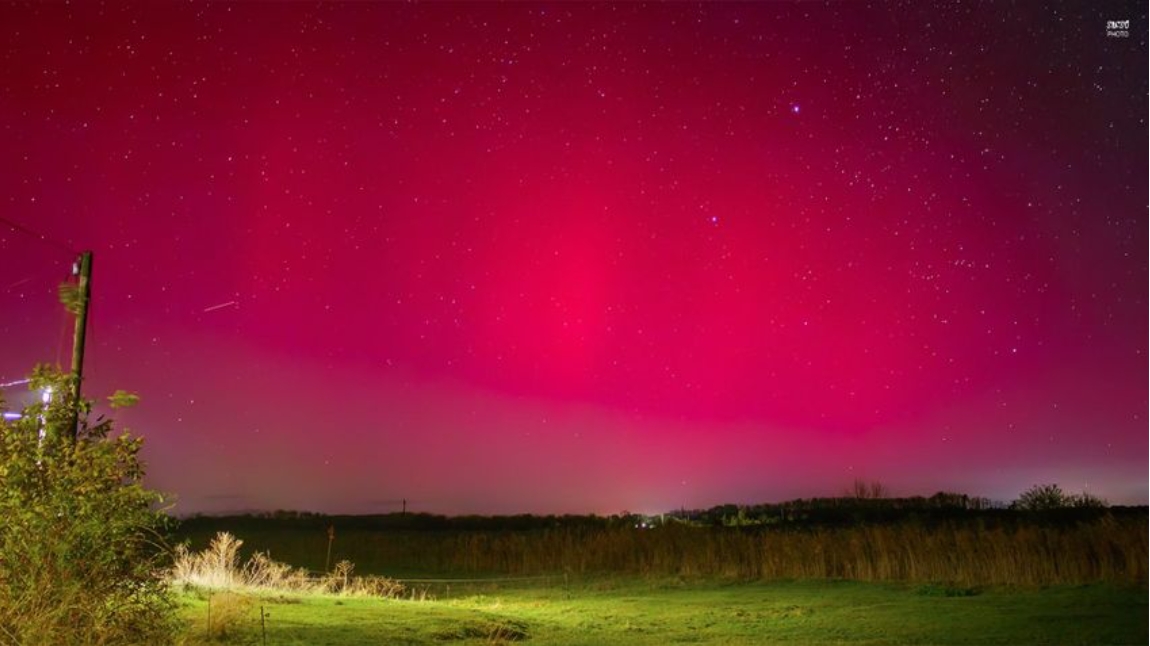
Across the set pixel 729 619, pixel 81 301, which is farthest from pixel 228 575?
pixel 729 619

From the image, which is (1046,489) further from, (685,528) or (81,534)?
(81,534)

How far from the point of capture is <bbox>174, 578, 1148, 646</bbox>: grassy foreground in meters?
15.8

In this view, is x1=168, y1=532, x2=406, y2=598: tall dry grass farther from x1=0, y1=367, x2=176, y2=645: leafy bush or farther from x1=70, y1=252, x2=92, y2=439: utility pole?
x1=0, y1=367, x2=176, y2=645: leafy bush

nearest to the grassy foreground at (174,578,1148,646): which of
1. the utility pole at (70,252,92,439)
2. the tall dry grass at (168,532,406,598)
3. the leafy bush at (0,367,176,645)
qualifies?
the tall dry grass at (168,532,406,598)

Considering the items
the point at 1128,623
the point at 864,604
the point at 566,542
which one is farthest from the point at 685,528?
the point at 1128,623

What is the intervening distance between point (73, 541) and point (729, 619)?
543 inches

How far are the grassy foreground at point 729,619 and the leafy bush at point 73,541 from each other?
6.80 feet

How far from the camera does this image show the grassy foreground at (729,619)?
15.8 metres

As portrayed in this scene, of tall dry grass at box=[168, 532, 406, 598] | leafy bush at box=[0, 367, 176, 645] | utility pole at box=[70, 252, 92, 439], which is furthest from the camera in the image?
tall dry grass at box=[168, 532, 406, 598]

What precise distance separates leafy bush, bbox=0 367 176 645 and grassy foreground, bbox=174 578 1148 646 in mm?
2073

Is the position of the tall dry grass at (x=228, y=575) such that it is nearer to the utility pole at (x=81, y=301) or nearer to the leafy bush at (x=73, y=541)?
the utility pole at (x=81, y=301)

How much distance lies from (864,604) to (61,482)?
17719 millimetres

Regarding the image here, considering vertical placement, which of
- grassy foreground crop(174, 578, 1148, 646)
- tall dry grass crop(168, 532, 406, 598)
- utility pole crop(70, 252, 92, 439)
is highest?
utility pole crop(70, 252, 92, 439)

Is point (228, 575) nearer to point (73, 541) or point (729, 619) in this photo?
point (729, 619)
